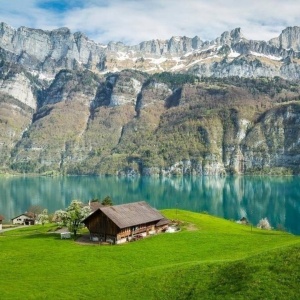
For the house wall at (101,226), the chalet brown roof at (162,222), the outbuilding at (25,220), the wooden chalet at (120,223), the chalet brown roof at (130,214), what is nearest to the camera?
the house wall at (101,226)

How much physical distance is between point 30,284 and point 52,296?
237 inches

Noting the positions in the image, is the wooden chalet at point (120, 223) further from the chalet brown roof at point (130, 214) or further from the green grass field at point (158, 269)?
the green grass field at point (158, 269)

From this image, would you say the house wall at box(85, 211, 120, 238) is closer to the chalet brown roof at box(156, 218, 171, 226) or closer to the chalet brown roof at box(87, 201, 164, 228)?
the chalet brown roof at box(87, 201, 164, 228)

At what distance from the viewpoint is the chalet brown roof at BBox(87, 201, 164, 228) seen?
238 ft

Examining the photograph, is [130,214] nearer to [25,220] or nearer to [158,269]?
[158,269]

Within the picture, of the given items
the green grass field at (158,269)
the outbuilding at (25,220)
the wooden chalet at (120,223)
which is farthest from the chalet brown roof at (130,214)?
the outbuilding at (25,220)

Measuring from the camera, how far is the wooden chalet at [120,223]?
2813 inches

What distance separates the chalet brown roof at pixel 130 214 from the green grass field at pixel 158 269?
5226mm

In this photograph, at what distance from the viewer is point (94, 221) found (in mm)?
74250

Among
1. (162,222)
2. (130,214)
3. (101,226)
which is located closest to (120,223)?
(101,226)

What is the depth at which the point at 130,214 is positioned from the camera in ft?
252

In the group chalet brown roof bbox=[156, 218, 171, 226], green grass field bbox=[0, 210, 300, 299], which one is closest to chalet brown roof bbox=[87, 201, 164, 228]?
chalet brown roof bbox=[156, 218, 171, 226]

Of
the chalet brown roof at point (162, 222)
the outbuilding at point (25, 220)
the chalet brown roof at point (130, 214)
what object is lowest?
the outbuilding at point (25, 220)

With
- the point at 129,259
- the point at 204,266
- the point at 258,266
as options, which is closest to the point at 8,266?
the point at 129,259
